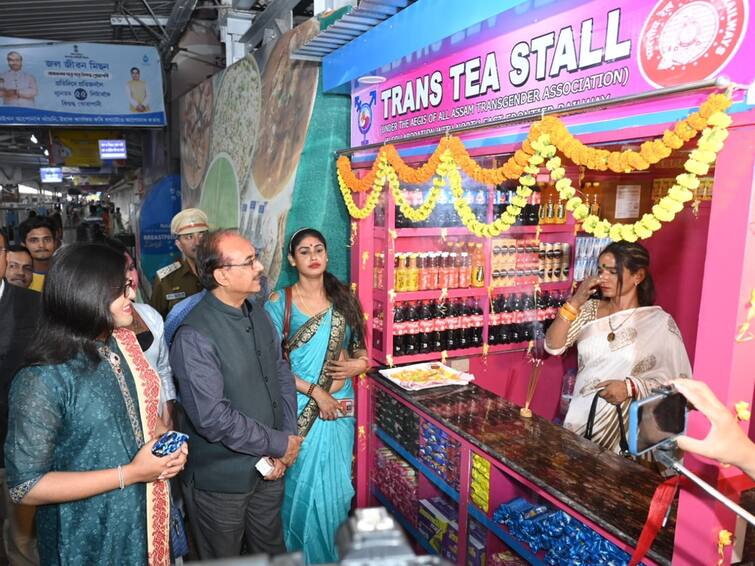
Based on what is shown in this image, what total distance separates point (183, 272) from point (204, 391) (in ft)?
6.94

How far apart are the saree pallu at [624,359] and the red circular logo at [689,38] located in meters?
1.72

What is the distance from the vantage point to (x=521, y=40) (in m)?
2.20

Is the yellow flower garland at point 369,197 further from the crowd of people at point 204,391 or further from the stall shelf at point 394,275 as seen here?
the crowd of people at point 204,391

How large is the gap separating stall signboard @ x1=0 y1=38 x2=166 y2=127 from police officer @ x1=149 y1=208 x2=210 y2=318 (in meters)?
4.01

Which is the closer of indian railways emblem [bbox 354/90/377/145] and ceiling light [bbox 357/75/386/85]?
ceiling light [bbox 357/75/386/85]

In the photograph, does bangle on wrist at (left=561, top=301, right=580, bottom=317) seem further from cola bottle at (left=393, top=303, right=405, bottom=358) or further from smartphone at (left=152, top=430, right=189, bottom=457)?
smartphone at (left=152, top=430, right=189, bottom=457)

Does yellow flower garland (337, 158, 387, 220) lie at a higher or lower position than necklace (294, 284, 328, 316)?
higher

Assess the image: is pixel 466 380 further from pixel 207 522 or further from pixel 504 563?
pixel 207 522

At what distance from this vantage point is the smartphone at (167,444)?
5.90 feet

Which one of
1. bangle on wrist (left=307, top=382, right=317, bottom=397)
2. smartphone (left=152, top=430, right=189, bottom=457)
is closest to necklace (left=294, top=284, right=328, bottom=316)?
bangle on wrist (left=307, top=382, right=317, bottom=397)

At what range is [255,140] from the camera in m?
5.19

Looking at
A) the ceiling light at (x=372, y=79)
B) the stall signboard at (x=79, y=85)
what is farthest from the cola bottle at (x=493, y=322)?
the stall signboard at (x=79, y=85)

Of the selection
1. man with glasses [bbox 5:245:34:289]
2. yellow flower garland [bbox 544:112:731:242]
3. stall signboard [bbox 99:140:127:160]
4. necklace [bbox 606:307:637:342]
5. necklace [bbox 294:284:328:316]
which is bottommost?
necklace [bbox 606:307:637:342]

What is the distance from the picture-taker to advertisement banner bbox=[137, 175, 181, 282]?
867 centimetres
